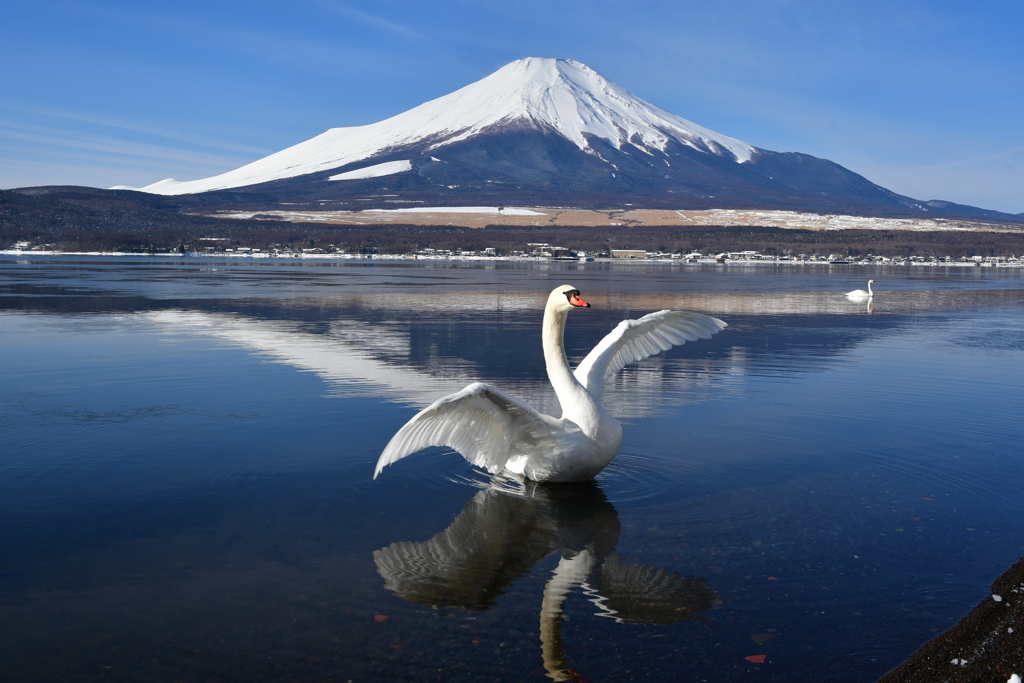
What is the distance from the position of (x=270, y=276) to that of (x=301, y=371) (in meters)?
33.7

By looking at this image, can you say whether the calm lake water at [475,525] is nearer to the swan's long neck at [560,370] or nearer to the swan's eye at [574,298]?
the swan's long neck at [560,370]

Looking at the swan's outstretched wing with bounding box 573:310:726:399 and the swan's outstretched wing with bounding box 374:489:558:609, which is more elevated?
the swan's outstretched wing with bounding box 573:310:726:399

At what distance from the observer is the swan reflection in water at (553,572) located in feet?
19.4

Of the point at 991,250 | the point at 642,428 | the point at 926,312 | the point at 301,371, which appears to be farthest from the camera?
the point at 991,250

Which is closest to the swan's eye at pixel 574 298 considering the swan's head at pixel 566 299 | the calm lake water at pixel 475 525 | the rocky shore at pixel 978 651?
the swan's head at pixel 566 299

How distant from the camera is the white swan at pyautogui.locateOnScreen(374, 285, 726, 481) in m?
7.42

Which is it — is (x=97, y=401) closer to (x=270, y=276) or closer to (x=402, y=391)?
(x=402, y=391)

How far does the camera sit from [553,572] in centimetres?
657

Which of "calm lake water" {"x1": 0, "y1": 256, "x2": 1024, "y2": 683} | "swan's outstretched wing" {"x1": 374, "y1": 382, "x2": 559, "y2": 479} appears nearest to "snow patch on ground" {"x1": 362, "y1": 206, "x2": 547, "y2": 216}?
"calm lake water" {"x1": 0, "y1": 256, "x2": 1024, "y2": 683}

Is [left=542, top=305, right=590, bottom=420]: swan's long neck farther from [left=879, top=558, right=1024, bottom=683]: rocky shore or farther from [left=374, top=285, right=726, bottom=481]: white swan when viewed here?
[left=879, top=558, right=1024, bottom=683]: rocky shore

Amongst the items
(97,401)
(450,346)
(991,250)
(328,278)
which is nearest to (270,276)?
(328,278)

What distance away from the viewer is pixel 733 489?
8539 millimetres

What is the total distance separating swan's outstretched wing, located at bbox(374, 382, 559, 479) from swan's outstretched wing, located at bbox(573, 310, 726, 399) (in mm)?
1591

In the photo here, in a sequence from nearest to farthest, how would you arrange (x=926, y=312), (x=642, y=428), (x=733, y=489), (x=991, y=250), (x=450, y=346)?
(x=733, y=489) → (x=642, y=428) → (x=450, y=346) → (x=926, y=312) → (x=991, y=250)
